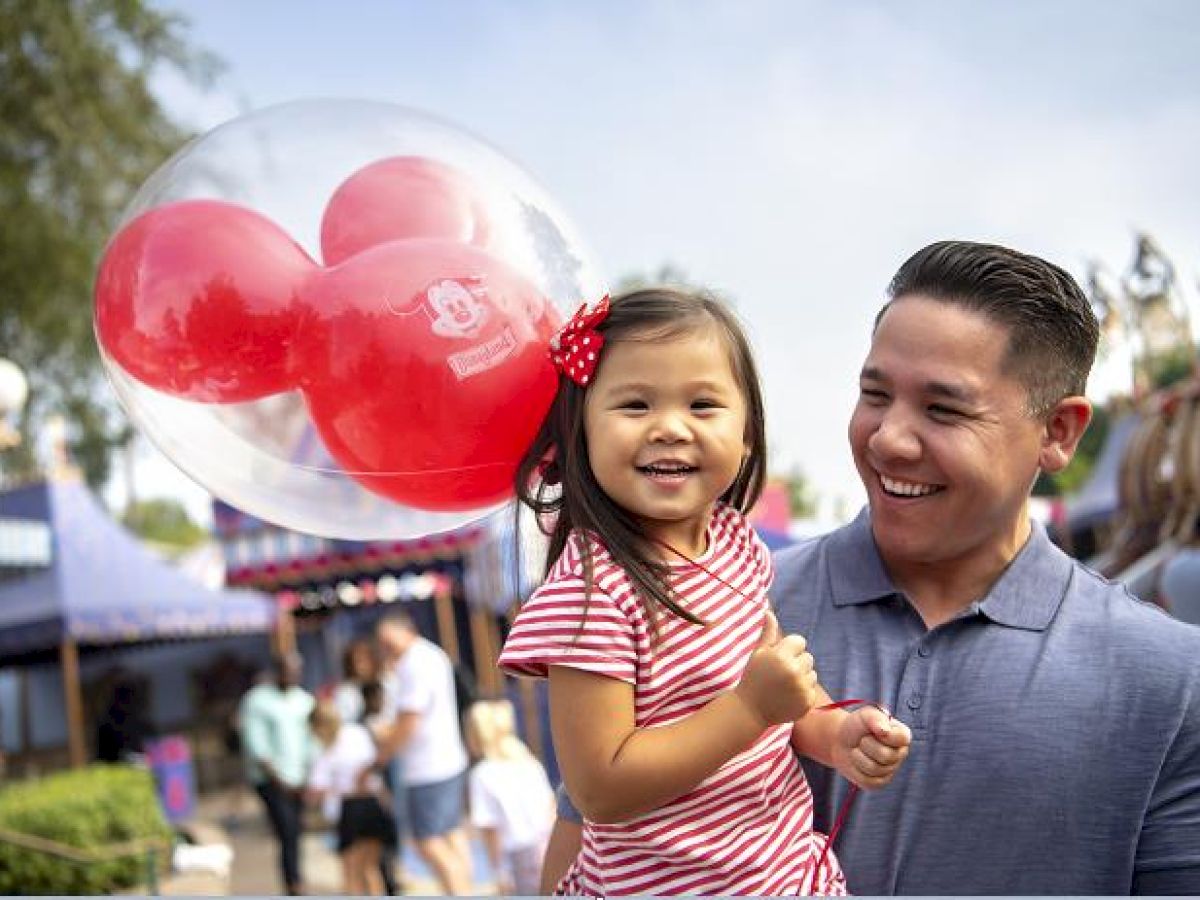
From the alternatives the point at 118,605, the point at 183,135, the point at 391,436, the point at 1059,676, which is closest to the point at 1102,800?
the point at 1059,676

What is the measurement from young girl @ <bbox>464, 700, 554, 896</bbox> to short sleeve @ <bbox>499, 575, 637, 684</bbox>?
412 cm

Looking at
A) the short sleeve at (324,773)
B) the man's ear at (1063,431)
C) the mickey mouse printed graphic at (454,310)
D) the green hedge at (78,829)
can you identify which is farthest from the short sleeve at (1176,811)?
the green hedge at (78,829)

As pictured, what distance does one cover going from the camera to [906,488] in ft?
5.84

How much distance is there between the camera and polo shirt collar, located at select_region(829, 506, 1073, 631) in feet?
5.94

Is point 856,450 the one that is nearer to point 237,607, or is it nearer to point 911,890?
point 911,890

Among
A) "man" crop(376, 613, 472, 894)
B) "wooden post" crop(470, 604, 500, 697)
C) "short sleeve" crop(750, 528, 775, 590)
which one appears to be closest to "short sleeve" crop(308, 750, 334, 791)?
"man" crop(376, 613, 472, 894)

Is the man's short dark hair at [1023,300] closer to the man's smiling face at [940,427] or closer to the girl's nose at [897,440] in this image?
the man's smiling face at [940,427]

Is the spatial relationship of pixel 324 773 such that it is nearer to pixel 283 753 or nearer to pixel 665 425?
pixel 283 753

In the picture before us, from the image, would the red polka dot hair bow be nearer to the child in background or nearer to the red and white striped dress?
the red and white striped dress

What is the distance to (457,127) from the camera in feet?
6.68

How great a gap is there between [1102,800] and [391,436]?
1.01 metres

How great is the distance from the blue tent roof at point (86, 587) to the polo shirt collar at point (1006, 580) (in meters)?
10.1

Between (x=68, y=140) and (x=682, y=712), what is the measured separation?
34.9 feet

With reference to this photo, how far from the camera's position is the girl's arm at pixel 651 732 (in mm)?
1506
